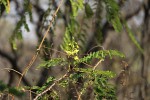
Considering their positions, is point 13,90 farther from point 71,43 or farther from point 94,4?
point 94,4

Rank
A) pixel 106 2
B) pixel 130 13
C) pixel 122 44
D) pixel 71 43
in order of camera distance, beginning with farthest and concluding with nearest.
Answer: pixel 122 44 → pixel 130 13 → pixel 106 2 → pixel 71 43

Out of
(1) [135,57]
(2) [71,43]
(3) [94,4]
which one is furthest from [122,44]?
(2) [71,43]

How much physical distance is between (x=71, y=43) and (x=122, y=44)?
9.86 meters

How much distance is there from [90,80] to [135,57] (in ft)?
27.5

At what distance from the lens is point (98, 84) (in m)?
1.67

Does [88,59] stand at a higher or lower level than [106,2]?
lower

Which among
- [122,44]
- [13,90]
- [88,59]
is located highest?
[122,44]

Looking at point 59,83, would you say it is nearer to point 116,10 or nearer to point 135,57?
point 116,10

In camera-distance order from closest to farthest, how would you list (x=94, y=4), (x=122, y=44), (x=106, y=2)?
(x=106, y=2) → (x=94, y=4) → (x=122, y=44)

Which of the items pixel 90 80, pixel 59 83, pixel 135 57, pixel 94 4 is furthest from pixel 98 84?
pixel 135 57

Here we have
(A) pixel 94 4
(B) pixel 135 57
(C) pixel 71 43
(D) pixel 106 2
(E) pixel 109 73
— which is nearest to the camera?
(E) pixel 109 73

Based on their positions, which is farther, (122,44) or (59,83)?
(122,44)

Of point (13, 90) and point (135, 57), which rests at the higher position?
point (135, 57)

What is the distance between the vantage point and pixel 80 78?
1769mm
